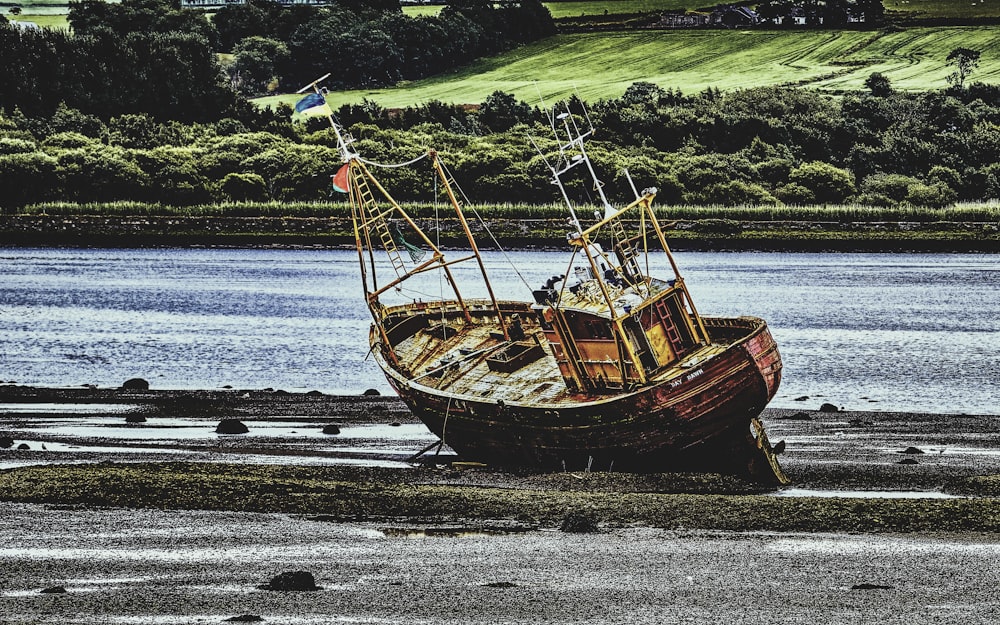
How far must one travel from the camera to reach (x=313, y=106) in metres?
34.3

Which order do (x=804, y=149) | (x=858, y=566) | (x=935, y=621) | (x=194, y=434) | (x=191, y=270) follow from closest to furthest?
1. (x=935, y=621)
2. (x=858, y=566)
3. (x=194, y=434)
4. (x=191, y=270)
5. (x=804, y=149)

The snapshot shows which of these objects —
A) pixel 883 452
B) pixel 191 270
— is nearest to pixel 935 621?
pixel 883 452

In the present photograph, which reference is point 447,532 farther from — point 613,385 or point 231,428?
point 231,428

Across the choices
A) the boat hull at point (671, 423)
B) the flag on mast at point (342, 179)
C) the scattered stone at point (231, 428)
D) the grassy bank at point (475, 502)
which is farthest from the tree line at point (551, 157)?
the grassy bank at point (475, 502)

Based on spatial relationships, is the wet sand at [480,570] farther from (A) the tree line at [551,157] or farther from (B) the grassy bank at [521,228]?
(A) the tree line at [551,157]

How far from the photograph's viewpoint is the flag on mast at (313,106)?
33.9 meters

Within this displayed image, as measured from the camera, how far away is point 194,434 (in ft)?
106

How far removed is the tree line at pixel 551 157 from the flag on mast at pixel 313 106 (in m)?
98.2

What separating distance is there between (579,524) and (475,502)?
99.1 inches

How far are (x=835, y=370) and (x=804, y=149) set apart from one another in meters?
103

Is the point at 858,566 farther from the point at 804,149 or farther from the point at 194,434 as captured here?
the point at 804,149

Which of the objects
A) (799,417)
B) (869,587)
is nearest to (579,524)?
(869,587)

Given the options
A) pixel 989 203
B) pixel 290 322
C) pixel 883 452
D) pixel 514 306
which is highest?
pixel 514 306

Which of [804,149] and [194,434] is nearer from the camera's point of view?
[194,434]
